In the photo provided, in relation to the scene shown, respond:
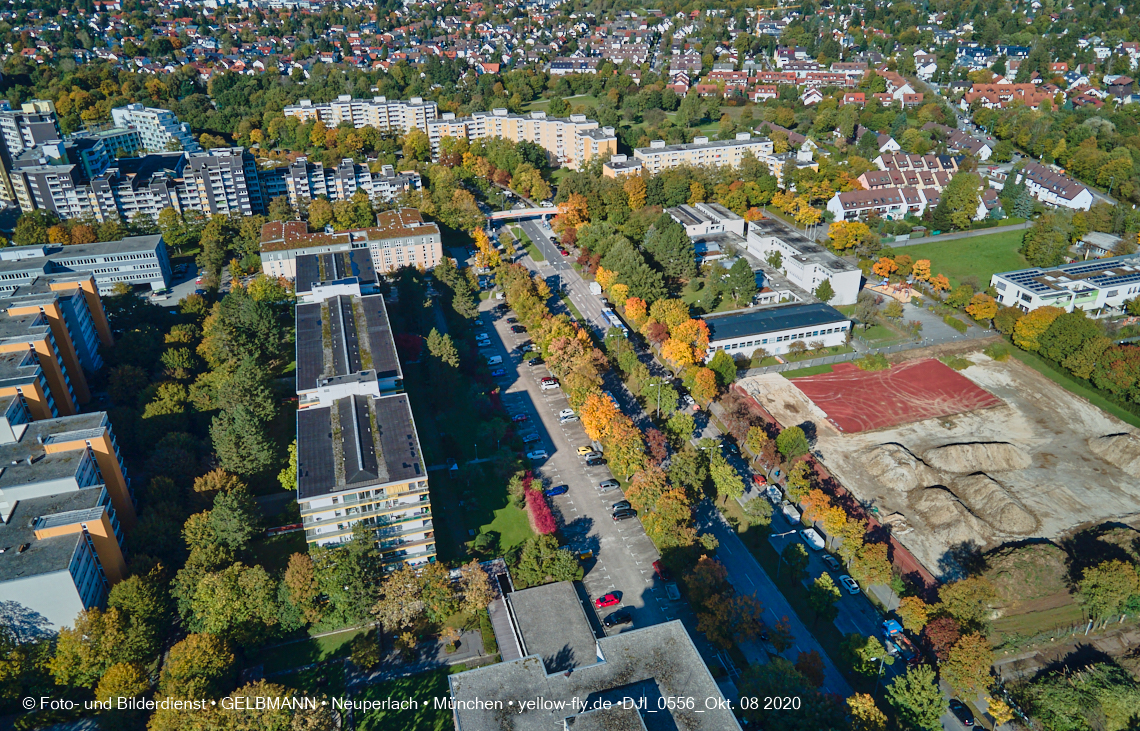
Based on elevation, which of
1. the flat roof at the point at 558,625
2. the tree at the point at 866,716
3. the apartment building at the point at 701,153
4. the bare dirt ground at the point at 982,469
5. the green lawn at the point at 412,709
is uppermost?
the apartment building at the point at 701,153

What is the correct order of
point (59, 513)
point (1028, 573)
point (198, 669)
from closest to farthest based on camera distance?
point (198, 669) → point (59, 513) → point (1028, 573)

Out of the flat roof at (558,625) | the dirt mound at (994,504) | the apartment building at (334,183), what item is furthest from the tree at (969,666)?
the apartment building at (334,183)

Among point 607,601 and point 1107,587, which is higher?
point 1107,587

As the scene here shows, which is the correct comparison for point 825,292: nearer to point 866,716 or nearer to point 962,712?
point 962,712

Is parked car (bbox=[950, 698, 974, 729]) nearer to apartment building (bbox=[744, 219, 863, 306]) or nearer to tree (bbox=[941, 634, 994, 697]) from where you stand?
tree (bbox=[941, 634, 994, 697])

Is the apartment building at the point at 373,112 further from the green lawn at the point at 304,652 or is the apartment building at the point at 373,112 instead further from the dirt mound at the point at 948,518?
the dirt mound at the point at 948,518

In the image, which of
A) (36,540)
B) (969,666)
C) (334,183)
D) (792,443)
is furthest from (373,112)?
(969,666)
